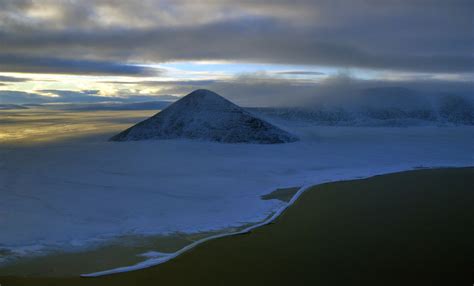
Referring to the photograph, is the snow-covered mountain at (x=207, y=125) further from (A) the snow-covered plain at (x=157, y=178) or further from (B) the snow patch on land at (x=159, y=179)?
(B) the snow patch on land at (x=159, y=179)

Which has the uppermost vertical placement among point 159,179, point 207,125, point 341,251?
point 207,125

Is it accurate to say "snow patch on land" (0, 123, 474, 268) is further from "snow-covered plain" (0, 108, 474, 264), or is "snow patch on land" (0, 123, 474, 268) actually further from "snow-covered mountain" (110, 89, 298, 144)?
"snow-covered mountain" (110, 89, 298, 144)

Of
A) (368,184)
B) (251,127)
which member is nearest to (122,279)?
(368,184)

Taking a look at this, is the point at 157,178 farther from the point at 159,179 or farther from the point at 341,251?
the point at 341,251

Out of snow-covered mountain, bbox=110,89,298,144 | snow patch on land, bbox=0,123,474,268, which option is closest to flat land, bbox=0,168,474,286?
snow patch on land, bbox=0,123,474,268

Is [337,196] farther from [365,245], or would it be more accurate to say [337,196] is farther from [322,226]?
[365,245]

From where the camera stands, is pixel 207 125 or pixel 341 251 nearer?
pixel 341 251

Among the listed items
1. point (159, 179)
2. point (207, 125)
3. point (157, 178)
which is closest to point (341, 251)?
point (159, 179)
